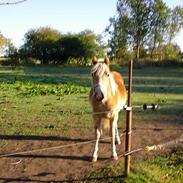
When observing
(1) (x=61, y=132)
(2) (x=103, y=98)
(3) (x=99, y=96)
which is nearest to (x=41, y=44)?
(1) (x=61, y=132)

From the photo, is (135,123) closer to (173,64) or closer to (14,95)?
(14,95)

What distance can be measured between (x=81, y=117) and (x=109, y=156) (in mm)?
4080

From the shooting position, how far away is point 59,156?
8516mm

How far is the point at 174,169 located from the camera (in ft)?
26.6

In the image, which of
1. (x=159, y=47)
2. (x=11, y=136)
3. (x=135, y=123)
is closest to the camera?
(x=11, y=136)

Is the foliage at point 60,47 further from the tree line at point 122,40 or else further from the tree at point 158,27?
the tree at point 158,27

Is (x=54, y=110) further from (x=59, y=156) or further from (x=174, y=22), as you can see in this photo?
(x=174, y=22)

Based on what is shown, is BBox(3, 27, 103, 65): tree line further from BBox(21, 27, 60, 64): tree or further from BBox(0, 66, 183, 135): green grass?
BBox(0, 66, 183, 135): green grass

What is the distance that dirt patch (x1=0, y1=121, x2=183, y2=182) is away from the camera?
7.64m

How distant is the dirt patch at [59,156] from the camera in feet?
25.1

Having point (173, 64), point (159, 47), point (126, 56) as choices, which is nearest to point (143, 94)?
point (173, 64)

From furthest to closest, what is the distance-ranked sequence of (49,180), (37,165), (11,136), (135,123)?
(135,123) → (11,136) → (37,165) → (49,180)

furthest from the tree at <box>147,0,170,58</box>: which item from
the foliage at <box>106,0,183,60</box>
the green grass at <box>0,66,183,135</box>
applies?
the green grass at <box>0,66,183,135</box>

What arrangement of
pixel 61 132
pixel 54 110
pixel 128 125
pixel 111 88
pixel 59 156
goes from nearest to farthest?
pixel 128 125
pixel 111 88
pixel 59 156
pixel 61 132
pixel 54 110
